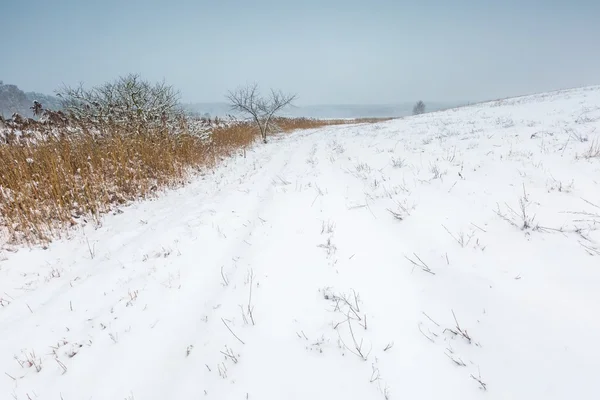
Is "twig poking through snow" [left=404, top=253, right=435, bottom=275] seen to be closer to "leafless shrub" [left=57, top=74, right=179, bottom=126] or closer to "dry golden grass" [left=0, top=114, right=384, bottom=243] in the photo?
"dry golden grass" [left=0, top=114, right=384, bottom=243]

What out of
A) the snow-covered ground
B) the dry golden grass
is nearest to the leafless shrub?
the dry golden grass

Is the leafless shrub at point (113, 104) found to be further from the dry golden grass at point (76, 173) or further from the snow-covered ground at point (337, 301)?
the snow-covered ground at point (337, 301)

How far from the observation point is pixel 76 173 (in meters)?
6.59

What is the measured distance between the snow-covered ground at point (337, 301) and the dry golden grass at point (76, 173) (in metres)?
0.78

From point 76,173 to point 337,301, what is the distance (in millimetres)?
7333

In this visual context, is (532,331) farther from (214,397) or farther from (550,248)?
(214,397)

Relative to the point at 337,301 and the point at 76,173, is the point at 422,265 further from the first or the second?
the point at 76,173

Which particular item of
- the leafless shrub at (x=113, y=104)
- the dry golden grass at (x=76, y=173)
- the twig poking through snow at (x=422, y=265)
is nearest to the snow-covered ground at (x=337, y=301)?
the twig poking through snow at (x=422, y=265)

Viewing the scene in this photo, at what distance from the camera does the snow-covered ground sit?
179cm

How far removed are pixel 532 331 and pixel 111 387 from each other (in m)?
3.04

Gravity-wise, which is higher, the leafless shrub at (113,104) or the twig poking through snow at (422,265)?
the leafless shrub at (113,104)

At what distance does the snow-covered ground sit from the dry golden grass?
2.57 ft

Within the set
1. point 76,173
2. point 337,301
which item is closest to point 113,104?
point 76,173

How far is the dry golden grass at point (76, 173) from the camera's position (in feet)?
15.6
